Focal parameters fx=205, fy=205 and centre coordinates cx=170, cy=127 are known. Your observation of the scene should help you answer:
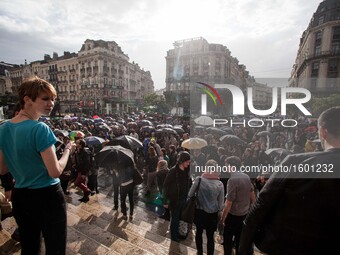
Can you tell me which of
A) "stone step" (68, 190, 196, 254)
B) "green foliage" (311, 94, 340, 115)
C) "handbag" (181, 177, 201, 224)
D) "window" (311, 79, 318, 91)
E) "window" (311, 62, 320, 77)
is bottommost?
"stone step" (68, 190, 196, 254)

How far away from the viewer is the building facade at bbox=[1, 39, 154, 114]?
56.5m

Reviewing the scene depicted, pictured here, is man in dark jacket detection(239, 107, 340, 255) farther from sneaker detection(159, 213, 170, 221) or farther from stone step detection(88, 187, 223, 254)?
sneaker detection(159, 213, 170, 221)

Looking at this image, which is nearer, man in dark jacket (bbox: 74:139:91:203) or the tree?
man in dark jacket (bbox: 74:139:91:203)

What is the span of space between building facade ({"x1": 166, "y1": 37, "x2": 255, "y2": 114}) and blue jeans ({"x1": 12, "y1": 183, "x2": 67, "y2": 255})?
60509mm

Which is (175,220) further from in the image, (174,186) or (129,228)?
(129,228)

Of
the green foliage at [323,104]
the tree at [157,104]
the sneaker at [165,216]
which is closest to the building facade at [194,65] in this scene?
the tree at [157,104]

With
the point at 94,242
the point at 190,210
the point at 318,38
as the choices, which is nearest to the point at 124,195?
the point at 94,242

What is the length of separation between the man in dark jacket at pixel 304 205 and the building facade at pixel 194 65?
6039 centimetres

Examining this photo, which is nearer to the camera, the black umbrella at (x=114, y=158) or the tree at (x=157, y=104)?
the black umbrella at (x=114, y=158)

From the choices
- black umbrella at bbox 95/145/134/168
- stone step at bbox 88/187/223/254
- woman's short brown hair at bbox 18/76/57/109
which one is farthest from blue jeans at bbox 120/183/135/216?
woman's short brown hair at bbox 18/76/57/109

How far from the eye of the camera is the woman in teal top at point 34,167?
1.64 m

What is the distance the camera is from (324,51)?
4709 centimetres

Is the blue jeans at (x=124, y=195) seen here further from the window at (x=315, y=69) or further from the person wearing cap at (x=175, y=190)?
the window at (x=315, y=69)

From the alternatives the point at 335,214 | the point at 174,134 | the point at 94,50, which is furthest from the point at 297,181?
the point at 94,50
